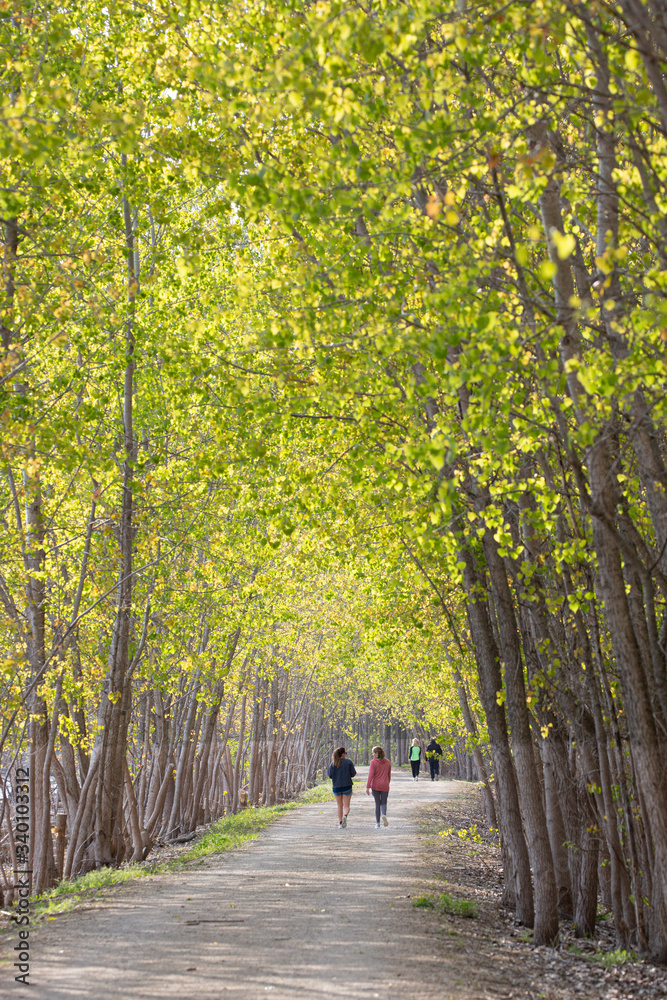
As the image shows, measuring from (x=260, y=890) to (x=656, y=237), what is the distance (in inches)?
356

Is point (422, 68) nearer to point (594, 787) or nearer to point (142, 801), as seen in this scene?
point (594, 787)

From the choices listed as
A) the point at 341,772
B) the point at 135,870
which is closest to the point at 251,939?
the point at 135,870

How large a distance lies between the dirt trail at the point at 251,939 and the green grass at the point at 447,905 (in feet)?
0.83

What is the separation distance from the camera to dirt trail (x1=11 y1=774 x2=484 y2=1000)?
20.7 ft

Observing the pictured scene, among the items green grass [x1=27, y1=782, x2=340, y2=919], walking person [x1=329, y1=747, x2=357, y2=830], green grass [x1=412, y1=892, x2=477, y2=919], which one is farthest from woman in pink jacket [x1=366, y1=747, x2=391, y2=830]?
green grass [x1=412, y1=892, x2=477, y2=919]

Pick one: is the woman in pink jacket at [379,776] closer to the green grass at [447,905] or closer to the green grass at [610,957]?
the green grass at [447,905]

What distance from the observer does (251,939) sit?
312 inches

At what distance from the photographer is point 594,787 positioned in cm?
936

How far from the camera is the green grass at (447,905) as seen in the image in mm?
10120

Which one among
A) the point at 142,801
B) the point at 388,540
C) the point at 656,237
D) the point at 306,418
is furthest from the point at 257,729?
the point at 656,237

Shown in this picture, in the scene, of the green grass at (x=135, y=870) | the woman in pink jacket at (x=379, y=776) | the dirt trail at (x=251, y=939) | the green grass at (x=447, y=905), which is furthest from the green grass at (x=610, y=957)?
the woman in pink jacket at (x=379, y=776)

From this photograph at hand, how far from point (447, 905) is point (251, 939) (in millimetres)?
3418

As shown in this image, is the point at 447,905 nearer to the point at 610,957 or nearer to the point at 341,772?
the point at 610,957

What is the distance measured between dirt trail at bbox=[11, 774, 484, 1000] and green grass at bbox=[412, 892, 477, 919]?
25 centimetres
